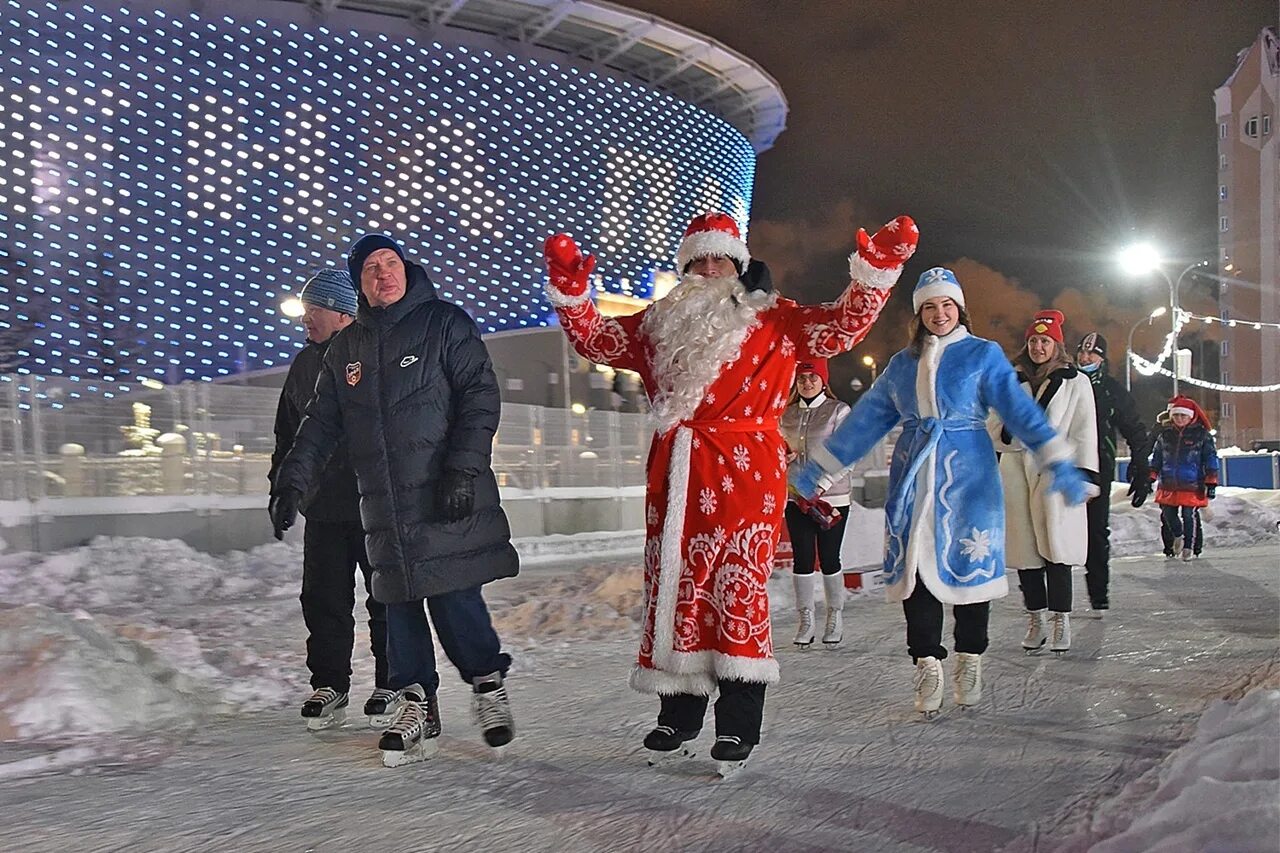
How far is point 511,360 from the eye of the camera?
3688 cm

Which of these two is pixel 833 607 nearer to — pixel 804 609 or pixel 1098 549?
pixel 804 609

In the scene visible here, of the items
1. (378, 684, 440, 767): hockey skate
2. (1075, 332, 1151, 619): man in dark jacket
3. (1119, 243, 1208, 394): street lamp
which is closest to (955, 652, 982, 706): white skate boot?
(378, 684, 440, 767): hockey skate

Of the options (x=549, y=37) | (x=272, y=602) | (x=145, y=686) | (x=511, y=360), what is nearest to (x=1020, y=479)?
(x=145, y=686)

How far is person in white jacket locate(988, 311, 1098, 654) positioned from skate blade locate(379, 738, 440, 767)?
2846 mm

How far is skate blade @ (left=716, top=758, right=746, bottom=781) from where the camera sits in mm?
2844

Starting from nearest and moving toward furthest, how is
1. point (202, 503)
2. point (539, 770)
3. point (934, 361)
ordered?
point (539, 770) → point (934, 361) → point (202, 503)

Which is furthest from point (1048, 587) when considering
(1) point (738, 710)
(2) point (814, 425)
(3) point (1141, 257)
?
(3) point (1141, 257)

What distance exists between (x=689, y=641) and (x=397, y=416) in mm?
1100

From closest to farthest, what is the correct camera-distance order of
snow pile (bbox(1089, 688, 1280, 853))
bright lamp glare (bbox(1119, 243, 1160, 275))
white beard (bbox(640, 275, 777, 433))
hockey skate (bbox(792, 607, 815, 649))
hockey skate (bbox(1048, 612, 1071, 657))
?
snow pile (bbox(1089, 688, 1280, 853)) → white beard (bbox(640, 275, 777, 433)) → hockey skate (bbox(1048, 612, 1071, 657)) → hockey skate (bbox(792, 607, 815, 649)) → bright lamp glare (bbox(1119, 243, 1160, 275))

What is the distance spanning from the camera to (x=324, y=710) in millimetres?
3572

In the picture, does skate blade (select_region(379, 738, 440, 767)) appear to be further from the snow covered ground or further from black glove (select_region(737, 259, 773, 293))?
black glove (select_region(737, 259, 773, 293))

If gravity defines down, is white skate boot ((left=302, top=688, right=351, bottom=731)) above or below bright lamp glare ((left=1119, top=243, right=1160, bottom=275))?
below

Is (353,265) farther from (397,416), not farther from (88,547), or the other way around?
(88,547)

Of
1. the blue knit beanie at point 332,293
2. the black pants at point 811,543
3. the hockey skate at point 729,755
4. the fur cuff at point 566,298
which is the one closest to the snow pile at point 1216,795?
the hockey skate at point 729,755
